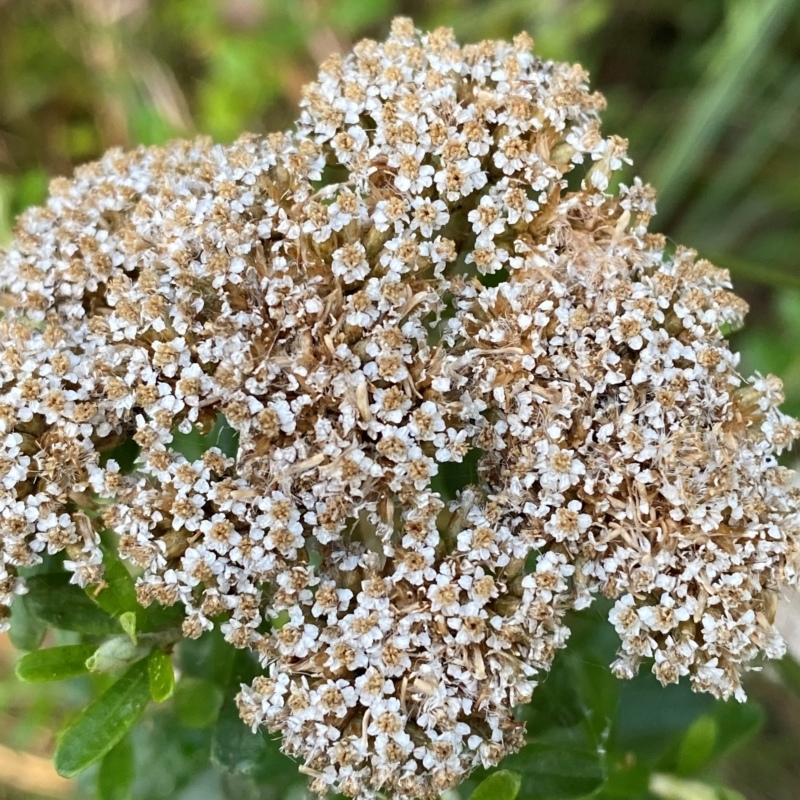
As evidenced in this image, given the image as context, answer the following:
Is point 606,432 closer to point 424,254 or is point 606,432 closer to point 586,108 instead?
point 424,254

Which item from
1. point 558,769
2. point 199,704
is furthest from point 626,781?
point 199,704

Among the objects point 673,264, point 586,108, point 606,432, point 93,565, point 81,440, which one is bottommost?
point 93,565

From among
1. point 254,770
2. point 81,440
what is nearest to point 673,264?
point 81,440

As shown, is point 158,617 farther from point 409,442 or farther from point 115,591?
point 409,442

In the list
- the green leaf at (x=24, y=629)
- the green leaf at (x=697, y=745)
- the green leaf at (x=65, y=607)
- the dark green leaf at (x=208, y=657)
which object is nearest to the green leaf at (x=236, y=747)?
the dark green leaf at (x=208, y=657)

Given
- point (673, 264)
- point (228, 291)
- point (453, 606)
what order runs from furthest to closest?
point (673, 264) < point (228, 291) < point (453, 606)

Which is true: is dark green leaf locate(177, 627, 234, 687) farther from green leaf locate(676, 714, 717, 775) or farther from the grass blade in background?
the grass blade in background

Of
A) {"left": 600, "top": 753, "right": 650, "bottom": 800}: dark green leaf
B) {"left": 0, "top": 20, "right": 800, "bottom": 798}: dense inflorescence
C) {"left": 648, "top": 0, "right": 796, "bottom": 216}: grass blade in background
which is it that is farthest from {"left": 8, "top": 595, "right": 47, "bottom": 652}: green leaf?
{"left": 648, "top": 0, "right": 796, "bottom": 216}: grass blade in background
